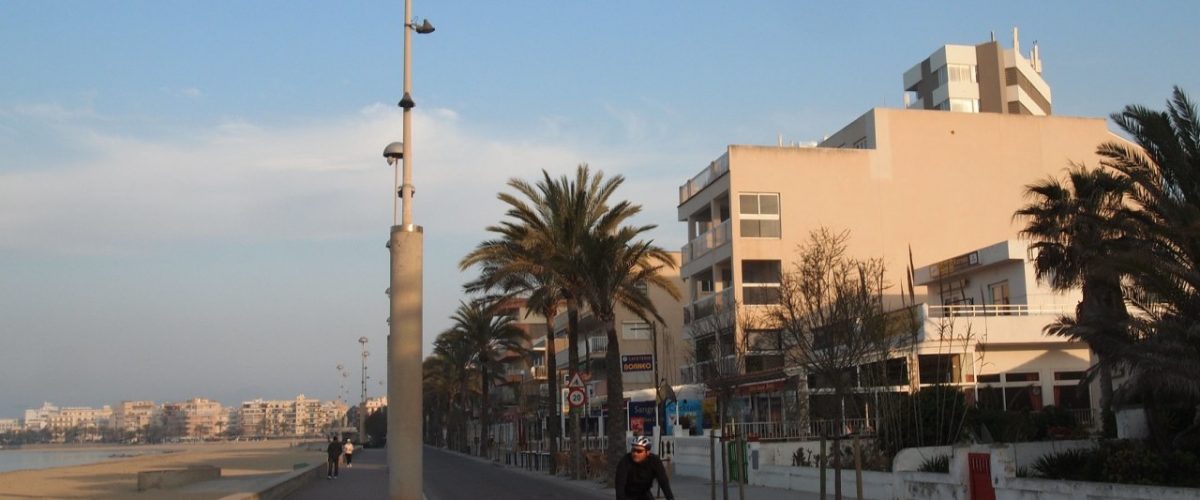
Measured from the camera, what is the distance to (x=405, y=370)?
13898 millimetres

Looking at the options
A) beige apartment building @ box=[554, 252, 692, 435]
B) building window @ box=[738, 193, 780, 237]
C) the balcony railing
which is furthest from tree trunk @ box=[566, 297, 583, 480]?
beige apartment building @ box=[554, 252, 692, 435]

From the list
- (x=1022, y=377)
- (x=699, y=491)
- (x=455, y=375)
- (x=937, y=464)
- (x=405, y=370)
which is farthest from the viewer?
(x=455, y=375)

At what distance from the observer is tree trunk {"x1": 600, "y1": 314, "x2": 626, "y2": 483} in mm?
29156

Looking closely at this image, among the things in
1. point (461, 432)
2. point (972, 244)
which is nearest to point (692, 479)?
point (972, 244)

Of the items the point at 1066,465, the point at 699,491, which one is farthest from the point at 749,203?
the point at 1066,465

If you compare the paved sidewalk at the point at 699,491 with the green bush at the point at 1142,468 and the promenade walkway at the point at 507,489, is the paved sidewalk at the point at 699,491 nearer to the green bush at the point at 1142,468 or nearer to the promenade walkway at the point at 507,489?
the promenade walkway at the point at 507,489

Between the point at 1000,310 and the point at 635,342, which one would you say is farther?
the point at 635,342

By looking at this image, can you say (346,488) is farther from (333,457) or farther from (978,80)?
(978,80)

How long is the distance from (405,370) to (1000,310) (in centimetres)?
2538

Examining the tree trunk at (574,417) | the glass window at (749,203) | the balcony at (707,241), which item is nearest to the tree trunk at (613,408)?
the tree trunk at (574,417)

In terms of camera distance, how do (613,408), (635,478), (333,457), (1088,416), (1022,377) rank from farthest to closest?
(333,457), (1022,377), (613,408), (1088,416), (635,478)

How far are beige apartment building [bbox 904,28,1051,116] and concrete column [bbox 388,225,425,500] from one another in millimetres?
58792

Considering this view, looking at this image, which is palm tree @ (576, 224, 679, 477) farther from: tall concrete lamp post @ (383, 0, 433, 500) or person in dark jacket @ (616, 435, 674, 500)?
person in dark jacket @ (616, 435, 674, 500)

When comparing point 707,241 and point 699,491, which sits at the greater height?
point 707,241
